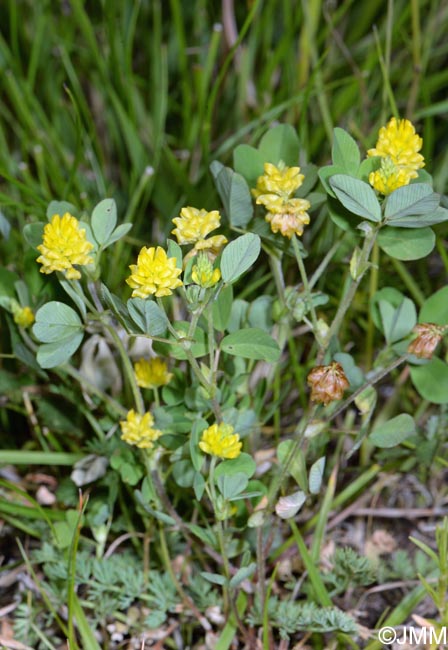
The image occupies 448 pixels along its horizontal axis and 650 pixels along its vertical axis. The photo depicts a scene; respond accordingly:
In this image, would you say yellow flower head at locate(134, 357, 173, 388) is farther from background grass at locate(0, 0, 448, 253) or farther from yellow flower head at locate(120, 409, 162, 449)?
background grass at locate(0, 0, 448, 253)

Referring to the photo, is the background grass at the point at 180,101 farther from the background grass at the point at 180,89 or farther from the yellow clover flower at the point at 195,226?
the yellow clover flower at the point at 195,226

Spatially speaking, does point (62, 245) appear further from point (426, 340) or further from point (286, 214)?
point (426, 340)

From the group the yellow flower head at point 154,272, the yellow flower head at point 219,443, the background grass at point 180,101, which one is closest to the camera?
the yellow flower head at point 154,272

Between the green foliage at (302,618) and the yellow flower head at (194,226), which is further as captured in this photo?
the green foliage at (302,618)

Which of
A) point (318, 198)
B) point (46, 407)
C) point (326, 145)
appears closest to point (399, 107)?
point (326, 145)

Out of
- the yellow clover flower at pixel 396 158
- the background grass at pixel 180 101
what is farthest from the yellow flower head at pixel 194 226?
the background grass at pixel 180 101

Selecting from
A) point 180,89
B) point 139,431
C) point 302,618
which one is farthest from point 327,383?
point 180,89
